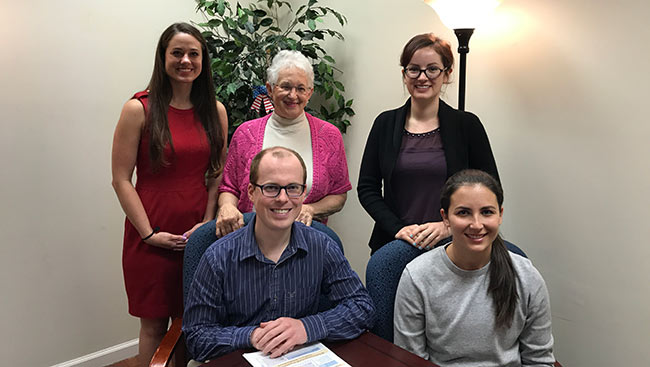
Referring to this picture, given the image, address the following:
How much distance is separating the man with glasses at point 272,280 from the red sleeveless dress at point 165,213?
62cm

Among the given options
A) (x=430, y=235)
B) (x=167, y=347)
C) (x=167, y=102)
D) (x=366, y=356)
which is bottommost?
(x=167, y=347)

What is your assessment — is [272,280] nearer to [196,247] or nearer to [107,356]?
[196,247]

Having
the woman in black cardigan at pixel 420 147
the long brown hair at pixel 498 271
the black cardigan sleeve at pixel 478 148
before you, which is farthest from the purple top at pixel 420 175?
the long brown hair at pixel 498 271

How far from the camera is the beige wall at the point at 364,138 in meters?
1.84

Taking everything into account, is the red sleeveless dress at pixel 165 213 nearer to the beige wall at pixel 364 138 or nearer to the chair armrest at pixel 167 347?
the chair armrest at pixel 167 347

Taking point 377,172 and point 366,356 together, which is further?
point 377,172

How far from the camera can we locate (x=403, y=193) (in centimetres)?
193

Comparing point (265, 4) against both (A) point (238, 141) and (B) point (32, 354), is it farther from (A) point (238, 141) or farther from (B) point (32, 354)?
(B) point (32, 354)

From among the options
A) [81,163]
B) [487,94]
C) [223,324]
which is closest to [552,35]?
[487,94]

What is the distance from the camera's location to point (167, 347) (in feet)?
5.42

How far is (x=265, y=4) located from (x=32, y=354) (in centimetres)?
256

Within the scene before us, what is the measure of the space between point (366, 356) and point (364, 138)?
1891 millimetres

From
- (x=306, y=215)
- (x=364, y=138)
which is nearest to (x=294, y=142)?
(x=306, y=215)

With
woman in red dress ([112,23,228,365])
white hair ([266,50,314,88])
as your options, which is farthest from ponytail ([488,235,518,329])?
woman in red dress ([112,23,228,365])
